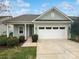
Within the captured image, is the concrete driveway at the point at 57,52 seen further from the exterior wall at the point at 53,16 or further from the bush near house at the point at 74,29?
the exterior wall at the point at 53,16

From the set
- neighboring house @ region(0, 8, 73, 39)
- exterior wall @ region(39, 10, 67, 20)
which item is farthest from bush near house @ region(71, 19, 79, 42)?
exterior wall @ region(39, 10, 67, 20)

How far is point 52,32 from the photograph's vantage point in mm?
28438

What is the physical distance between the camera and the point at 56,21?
28016mm

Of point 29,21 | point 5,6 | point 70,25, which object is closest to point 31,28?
point 29,21

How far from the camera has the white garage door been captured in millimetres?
28391

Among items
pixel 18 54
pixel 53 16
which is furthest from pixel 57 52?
pixel 53 16

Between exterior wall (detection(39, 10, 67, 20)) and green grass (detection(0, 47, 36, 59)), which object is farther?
exterior wall (detection(39, 10, 67, 20))

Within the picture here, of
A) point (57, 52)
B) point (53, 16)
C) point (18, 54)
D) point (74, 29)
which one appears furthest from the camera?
point (53, 16)

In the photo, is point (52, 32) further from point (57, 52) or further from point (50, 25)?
point (57, 52)

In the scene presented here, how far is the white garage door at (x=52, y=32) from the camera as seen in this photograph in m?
28.4

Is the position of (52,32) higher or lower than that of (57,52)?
higher

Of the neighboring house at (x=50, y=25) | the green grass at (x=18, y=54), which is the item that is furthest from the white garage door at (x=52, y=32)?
the green grass at (x=18, y=54)

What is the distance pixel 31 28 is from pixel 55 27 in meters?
6.89

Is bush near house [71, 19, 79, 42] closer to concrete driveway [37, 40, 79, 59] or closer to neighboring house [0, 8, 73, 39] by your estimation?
neighboring house [0, 8, 73, 39]
